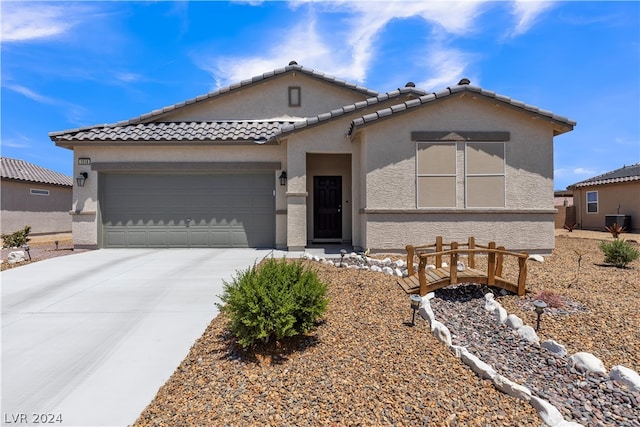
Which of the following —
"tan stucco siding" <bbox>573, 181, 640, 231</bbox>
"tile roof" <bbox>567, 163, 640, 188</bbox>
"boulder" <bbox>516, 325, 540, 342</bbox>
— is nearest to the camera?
"boulder" <bbox>516, 325, 540, 342</bbox>

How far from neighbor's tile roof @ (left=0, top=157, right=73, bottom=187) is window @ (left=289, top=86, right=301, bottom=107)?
45.3 ft

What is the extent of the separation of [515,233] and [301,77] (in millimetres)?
8959

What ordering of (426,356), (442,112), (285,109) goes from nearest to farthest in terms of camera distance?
1. (426,356)
2. (442,112)
3. (285,109)

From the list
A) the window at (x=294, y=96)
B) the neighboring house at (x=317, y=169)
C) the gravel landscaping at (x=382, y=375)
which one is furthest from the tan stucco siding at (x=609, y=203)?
the window at (x=294, y=96)

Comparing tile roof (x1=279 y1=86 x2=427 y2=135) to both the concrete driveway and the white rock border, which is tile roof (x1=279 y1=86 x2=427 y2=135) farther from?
the white rock border

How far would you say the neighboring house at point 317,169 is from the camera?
8938 mm

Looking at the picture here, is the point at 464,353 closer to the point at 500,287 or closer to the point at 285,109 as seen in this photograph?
the point at 500,287

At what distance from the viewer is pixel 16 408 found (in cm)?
274

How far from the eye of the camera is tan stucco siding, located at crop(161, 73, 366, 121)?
480 inches

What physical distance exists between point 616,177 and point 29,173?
33.9m

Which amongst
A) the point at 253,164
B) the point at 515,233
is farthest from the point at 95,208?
the point at 515,233

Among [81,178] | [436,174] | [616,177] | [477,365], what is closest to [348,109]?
[436,174]

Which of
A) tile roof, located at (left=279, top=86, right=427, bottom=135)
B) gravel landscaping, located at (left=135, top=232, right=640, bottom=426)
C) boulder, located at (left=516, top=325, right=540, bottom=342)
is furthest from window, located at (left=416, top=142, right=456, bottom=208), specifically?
boulder, located at (left=516, top=325, right=540, bottom=342)

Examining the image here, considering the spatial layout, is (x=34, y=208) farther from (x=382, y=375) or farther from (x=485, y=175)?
(x=485, y=175)
